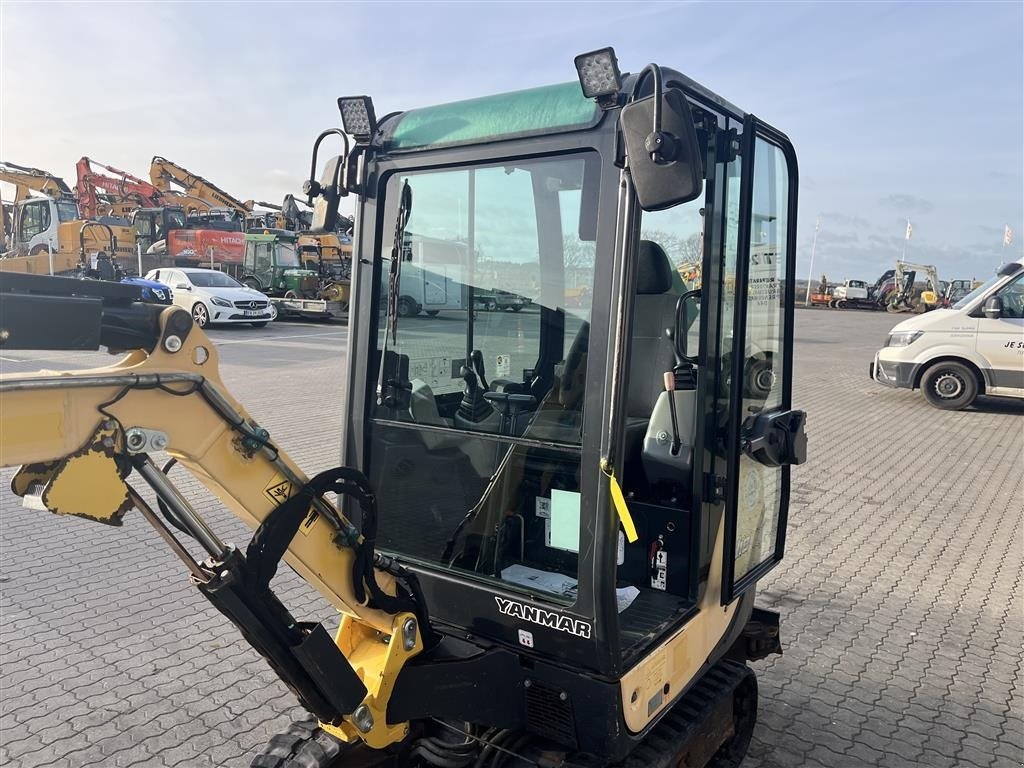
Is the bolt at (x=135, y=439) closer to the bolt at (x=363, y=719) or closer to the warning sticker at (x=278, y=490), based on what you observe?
the warning sticker at (x=278, y=490)

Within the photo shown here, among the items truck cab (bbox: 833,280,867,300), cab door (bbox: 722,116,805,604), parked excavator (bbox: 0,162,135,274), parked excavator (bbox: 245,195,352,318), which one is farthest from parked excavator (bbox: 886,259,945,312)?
cab door (bbox: 722,116,805,604)

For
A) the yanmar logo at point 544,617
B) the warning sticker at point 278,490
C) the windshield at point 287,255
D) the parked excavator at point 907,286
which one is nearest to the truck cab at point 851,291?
the parked excavator at point 907,286

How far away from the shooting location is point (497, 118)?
2.48 metres

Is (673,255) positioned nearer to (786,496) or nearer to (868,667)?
(786,496)

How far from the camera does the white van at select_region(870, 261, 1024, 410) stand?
11.3m

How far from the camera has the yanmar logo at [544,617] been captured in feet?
7.77

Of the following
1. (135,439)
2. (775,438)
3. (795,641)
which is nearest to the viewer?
(135,439)

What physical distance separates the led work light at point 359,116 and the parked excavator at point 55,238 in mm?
24121

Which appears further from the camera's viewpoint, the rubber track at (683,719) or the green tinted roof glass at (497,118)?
the rubber track at (683,719)

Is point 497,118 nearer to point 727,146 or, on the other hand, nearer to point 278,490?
point 727,146

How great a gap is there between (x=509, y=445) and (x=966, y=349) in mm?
11510

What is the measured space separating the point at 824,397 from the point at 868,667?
989 centimetres

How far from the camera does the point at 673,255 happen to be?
8.95 feet

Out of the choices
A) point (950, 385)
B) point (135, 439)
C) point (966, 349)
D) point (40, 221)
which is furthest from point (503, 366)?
point (40, 221)
